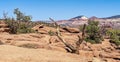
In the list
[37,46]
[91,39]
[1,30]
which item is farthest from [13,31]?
[37,46]

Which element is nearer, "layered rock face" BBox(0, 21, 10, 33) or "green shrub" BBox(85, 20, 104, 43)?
"green shrub" BBox(85, 20, 104, 43)

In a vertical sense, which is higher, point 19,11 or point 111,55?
point 19,11

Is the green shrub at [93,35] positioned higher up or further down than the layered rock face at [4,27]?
further down

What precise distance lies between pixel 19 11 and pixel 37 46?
132 feet

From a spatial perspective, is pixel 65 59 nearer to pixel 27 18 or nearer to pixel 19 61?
pixel 19 61

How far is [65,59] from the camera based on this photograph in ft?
61.8

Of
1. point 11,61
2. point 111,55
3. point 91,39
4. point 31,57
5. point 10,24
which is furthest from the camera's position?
point 10,24

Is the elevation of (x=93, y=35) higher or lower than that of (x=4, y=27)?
lower

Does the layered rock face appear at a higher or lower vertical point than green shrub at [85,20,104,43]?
higher

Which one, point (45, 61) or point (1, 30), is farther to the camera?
point (1, 30)

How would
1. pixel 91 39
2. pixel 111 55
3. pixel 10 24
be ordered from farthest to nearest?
pixel 10 24
pixel 91 39
pixel 111 55

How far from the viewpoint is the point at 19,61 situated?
17234mm

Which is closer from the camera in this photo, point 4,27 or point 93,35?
point 93,35

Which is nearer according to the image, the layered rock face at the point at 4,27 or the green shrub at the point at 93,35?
the green shrub at the point at 93,35
